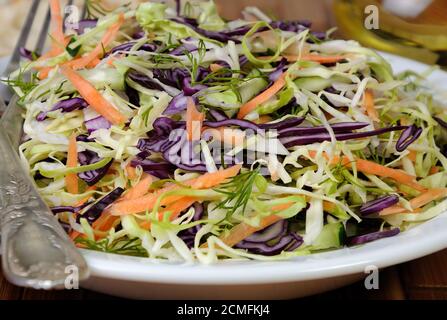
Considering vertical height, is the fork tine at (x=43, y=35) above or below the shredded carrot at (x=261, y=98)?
above

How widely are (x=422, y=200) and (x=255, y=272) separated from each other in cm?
47

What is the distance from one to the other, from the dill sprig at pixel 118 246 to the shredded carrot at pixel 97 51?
1.63ft

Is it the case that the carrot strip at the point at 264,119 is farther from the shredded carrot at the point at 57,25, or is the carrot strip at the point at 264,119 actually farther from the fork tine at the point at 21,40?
the fork tine at the point at 21,40

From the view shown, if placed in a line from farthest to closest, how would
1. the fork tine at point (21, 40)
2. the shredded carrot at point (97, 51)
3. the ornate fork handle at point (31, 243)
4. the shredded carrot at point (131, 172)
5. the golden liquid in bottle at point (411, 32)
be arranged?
1. the golden liquid in bottle at point (411, 32)
2. the fork tine at point (21, 40)
3. the shredded carrot at point (97, 51)
4. the shredded carrot at point (131, 172)
5. the ornate fork handle at point (31, 243)

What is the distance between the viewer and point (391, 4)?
2.41 m

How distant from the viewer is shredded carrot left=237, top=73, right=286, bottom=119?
Result: 1395 mm

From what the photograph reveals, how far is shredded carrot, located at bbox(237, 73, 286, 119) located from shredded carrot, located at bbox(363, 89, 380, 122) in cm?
20

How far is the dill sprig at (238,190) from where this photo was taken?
4.00ft

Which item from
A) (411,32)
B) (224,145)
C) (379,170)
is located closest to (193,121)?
(224,145)

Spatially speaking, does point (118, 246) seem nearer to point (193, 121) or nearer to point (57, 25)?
point (193, 121)

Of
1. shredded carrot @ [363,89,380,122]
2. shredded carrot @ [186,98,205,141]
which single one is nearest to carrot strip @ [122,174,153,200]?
shredded carrot @ [186,98,205,141]

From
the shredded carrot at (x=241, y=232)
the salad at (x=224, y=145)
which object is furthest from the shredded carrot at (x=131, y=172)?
the shredded carrot at (x=241, y=232)

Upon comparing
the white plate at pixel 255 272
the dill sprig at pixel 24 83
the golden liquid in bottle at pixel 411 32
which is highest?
the golden liquid in bottle at pixel 411 32

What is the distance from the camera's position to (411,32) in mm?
2377
